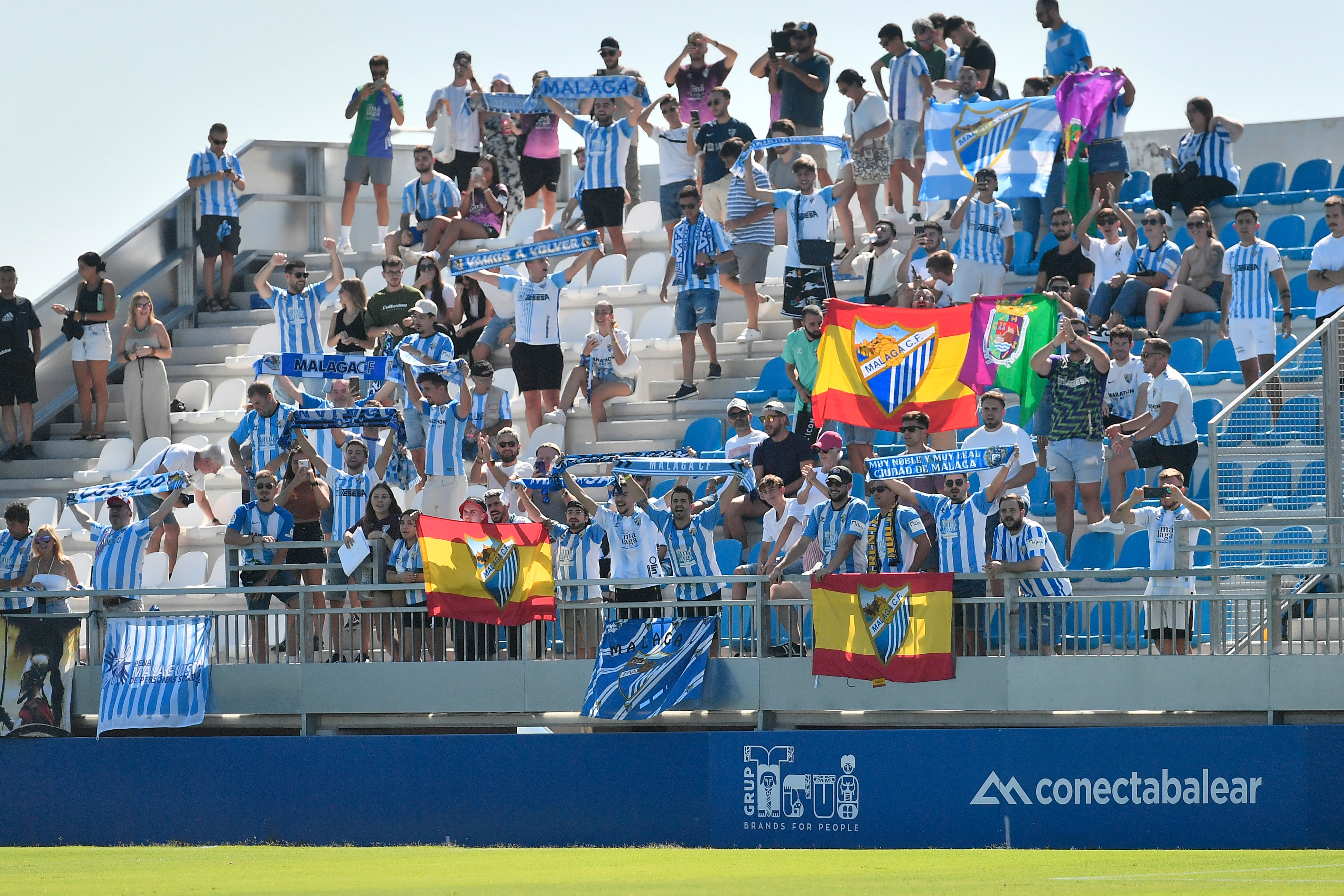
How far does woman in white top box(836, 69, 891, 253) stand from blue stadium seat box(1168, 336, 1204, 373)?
3863 millimetres

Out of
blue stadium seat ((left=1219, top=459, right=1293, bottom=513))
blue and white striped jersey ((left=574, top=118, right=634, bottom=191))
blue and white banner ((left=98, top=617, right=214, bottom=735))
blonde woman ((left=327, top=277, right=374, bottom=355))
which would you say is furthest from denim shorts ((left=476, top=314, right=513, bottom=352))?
blue stadium seat ((left=1219, top=459, right=1293, bottom=513))

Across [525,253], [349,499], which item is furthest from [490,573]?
[525,253]

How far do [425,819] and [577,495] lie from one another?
2647 mm

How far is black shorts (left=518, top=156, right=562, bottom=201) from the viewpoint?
72.9ft

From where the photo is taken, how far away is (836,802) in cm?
1346

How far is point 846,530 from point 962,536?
0.79m

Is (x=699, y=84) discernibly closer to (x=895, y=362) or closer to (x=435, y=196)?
(x=435, y=196)

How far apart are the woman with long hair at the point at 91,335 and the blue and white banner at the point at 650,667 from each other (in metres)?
8.45

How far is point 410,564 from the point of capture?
14.7 metres

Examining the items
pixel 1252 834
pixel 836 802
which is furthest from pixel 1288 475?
pixel 836 802

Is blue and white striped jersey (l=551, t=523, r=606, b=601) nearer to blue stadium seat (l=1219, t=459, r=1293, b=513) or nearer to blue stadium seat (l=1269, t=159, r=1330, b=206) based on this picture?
blue stadium seat (l=1219, t=459, r=1293, b=513)

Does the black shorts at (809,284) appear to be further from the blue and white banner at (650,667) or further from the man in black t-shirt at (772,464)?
the blue and white banner at (650,667)

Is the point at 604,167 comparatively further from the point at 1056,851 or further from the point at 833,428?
the point at 1056,851

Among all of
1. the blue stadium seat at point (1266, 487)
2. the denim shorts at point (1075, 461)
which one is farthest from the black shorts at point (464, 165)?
the blue stadium seat at point (1266, 487)
